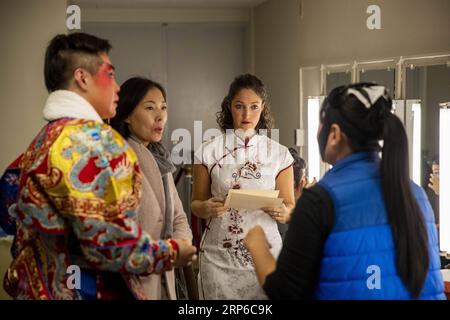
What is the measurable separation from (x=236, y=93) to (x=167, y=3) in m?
0.20

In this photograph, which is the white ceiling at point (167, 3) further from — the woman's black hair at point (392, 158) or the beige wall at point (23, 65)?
the woman's black hair at point (392, 158)

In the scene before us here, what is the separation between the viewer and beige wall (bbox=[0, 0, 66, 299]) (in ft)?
3.09

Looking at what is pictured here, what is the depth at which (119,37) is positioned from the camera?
0.91 meters

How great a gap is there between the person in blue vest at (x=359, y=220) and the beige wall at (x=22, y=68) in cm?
50

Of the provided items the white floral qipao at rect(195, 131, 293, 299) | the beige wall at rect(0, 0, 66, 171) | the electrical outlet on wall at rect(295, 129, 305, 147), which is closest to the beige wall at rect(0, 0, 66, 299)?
the beige wall at rect(0, 0, 66, 171)

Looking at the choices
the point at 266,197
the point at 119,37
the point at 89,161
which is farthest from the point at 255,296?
the point at 119,37

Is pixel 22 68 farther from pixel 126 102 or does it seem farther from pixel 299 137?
pixel 299 137

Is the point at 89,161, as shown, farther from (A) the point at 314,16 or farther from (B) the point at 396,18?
(B) the point at 396,18

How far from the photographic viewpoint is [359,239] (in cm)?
75

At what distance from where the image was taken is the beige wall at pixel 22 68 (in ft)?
3.09

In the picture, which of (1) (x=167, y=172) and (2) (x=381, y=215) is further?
(1) (x=167, y=172)

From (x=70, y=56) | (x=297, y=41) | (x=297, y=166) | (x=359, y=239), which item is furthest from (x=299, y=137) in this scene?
(x=70, y=56)

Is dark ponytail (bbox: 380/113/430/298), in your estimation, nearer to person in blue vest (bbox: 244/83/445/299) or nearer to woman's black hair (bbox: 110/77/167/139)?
person in blue vest (bbox: 244/83/445/299)
